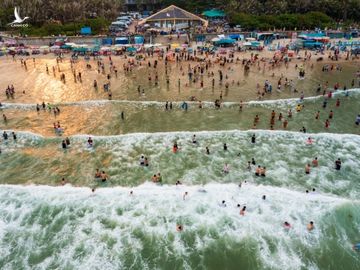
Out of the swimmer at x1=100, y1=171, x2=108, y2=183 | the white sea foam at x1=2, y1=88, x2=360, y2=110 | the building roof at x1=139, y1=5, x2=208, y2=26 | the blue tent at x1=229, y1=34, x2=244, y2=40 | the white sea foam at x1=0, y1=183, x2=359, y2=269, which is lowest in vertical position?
the white sea foam at x1=0, y1=183, x2=359, y2=269

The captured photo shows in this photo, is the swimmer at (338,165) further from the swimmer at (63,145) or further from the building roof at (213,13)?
the building roof at (213,13)

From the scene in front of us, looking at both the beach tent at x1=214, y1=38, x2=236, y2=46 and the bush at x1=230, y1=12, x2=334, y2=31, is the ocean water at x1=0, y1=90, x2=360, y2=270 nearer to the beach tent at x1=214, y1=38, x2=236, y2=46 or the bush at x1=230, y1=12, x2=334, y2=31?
the beach tent at x1=214, y1=38, x2=236, y2=46

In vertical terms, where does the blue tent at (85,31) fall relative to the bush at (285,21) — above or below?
below

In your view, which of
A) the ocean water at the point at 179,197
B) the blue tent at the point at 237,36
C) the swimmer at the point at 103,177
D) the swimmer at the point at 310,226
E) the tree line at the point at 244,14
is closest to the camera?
the ocean water at the point at 179,197

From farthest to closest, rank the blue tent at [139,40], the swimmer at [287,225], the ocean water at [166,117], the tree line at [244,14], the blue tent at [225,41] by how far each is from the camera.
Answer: the tree line at [244,14] → the blue tent at [139,40] → the blue tent at [225,41] → the ocean water at [166,117] → the swimmer at [287,225]

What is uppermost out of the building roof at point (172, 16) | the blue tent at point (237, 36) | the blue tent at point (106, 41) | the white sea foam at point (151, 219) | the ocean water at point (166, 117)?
the building roof at point (172, 16)

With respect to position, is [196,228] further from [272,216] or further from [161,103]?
[161,103]

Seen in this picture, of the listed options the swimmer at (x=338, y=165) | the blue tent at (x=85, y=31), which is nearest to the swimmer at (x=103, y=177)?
the swimmer at (x=338, y=165)

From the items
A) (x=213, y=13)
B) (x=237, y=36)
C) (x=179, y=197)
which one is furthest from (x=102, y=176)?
(x=213, y=13)

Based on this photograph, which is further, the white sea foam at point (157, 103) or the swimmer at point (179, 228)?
the white sea foam at point (157, 103)

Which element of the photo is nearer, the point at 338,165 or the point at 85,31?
the point at 338,165

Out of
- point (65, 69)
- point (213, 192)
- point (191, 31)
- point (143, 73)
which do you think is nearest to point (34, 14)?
point (65, 69)

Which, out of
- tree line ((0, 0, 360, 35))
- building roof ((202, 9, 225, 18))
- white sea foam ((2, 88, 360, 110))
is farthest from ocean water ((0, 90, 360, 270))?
building roof ((202, 9, 225, 18))

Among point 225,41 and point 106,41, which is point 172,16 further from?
point 225,41
